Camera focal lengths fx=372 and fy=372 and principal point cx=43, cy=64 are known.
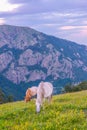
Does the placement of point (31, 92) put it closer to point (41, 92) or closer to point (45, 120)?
point (41, 92)

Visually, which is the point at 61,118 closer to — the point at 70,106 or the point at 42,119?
the point at 42,119

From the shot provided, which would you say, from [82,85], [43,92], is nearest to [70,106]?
[43,92]

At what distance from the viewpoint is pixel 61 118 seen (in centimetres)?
1622

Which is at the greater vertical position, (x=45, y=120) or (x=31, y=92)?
(x=45, y=120)

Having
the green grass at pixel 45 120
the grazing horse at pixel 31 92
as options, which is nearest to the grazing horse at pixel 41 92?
the green grass at pixel 45 120

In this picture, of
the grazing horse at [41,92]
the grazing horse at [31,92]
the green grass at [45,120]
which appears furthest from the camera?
the grazing horse at [31,92]

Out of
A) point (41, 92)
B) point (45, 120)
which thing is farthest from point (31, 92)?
point (45, 120)

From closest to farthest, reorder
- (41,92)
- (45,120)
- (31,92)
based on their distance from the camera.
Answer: (45,120), (41,92), (31,92)

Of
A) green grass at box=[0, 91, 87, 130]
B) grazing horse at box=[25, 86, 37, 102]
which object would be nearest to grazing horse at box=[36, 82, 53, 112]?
green grass at box=[0, 91, 87, 130]

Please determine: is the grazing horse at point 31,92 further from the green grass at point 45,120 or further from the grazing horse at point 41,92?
the green grass at point 45,120

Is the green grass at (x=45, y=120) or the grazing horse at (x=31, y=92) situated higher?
the green grass at (x=45, y=120)

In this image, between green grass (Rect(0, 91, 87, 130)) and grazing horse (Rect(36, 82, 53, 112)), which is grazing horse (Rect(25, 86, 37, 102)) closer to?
grazing horse (Rect(36, 82, 53, 112))

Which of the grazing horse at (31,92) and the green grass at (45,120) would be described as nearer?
the green grass at (45,120)

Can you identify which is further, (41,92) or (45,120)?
(41,92)
